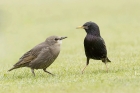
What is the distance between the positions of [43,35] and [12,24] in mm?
7916

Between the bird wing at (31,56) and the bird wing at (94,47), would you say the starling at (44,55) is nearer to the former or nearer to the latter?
the bird wing at (31,56)

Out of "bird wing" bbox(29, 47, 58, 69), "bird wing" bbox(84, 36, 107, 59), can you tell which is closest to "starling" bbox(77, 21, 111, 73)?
"bird wing" bbox(84, 36, 107, 59)

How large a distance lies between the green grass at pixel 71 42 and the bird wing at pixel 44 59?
353mm

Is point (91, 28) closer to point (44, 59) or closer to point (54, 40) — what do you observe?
point (54, 40)

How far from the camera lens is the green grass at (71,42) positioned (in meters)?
11.7

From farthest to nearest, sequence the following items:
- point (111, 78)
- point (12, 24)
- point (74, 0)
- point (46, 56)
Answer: point (74, 0) < point (12, 24) < point (46, 56) < point (111, 78)

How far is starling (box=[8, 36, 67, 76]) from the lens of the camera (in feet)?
43.7

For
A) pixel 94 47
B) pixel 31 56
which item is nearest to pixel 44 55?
pixel 31 56

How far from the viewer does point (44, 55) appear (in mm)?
13367

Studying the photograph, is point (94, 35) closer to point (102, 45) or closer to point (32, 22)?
point (102, 45)

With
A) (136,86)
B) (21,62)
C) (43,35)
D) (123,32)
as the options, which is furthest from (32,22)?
(136,86)

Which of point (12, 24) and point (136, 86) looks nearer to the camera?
point (136, 86)

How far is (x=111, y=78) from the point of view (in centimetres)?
1209

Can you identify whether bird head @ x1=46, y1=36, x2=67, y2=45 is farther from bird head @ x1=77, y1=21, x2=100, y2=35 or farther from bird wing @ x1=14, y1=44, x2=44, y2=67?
bird head @ x1=77, y1=21, x2=100, y2=35
